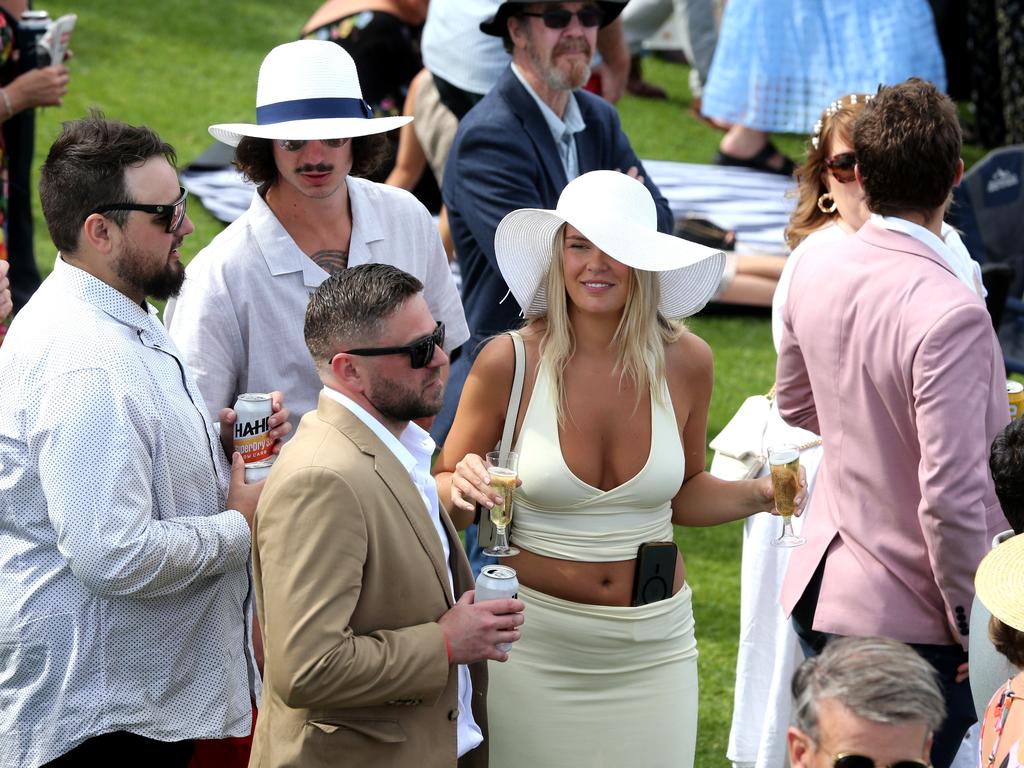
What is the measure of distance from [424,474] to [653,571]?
0.79 meters

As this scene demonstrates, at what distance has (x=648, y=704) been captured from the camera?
3586 mm

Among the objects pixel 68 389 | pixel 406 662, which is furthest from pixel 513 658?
pixel 68 389

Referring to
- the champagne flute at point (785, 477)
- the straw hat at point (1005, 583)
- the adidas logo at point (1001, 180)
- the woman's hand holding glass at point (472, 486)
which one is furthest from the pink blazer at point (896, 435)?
the adidas logo at point (1001, 180)

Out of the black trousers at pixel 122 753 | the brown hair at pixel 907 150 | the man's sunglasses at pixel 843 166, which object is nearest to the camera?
the black trousers at pixel 122 753

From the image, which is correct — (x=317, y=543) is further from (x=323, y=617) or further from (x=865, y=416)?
(x=865, y=416)

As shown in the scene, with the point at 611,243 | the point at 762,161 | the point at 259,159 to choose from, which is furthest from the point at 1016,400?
the point at 762,161

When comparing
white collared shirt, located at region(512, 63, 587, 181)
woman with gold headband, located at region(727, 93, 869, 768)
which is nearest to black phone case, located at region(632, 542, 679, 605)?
woman with gold headband, located at region(727, 93, 869, 768)

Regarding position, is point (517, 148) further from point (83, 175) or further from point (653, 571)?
point (83, 175)

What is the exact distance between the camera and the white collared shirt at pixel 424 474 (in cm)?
295

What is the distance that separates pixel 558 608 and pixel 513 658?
0.18 m

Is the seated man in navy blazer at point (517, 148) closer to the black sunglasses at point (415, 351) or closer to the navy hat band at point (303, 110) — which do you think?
the navy hat band at point (303, 110)

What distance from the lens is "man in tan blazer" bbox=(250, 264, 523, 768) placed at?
2.74m

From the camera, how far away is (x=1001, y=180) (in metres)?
7.44

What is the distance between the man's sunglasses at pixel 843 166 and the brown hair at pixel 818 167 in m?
0.07
